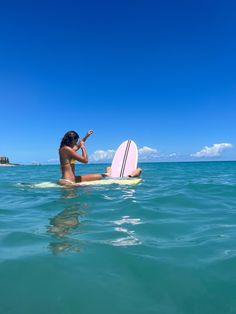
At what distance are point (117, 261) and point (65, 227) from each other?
1.63 m

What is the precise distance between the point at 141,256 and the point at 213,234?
147 cm

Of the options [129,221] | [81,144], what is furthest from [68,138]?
[129,221]

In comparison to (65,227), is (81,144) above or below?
above

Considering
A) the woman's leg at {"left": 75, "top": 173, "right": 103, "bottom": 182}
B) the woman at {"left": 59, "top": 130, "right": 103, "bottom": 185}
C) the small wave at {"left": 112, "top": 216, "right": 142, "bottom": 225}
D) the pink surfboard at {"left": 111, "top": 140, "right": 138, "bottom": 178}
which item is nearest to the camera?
the small wave at {"left": 112, "top": 216, "right": 142, "bottom": 225}

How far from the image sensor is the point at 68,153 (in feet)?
31.9

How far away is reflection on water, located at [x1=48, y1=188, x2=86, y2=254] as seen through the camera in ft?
11.7

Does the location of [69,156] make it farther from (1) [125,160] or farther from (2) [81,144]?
(1) [125,160]

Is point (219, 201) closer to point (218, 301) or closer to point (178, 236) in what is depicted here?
point (178, 236)

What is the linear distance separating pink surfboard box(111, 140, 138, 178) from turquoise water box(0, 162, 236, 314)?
702cm

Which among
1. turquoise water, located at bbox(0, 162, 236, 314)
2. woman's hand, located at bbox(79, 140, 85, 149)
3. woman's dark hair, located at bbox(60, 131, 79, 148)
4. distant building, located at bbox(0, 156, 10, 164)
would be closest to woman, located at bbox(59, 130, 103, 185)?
woman's dark hair, located at bbox(60, 131, 79, 148)

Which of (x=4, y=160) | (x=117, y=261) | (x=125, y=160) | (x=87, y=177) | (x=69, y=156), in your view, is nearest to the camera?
(x=117, y=261)

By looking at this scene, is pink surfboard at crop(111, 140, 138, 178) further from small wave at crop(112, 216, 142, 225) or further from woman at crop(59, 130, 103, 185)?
small wave at crop(112, 216, 142, 225)

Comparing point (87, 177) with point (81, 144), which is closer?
point (81, 144)

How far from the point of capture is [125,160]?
13.6 m
